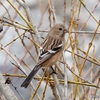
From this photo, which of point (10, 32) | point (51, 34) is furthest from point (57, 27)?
point (10, 32)

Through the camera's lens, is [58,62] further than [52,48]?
Yes

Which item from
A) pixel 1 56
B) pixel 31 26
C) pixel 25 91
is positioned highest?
pixel 31 26

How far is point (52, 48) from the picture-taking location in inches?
144

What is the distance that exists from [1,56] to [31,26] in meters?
4.02

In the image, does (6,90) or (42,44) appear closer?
(6,90)

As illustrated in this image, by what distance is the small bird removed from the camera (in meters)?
3.41

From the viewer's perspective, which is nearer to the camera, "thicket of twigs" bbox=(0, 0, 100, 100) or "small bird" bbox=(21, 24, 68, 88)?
"thicket of twigs" bbox=(0, 0, 100, 100)

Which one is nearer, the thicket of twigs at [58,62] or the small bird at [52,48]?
the thicket of twigs at [58,62]

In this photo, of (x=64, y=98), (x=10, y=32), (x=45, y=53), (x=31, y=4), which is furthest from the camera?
(x=31, y=4)

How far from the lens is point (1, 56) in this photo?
7.09 meters

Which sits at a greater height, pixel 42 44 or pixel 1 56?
pixel 42 44

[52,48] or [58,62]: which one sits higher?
[52,48]

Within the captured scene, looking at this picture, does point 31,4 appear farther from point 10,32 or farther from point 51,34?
point 51,34

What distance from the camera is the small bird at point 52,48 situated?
11.2 feet
